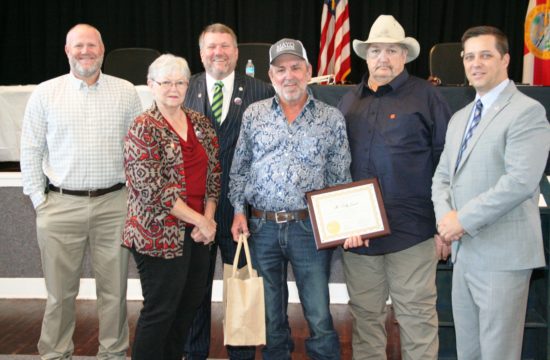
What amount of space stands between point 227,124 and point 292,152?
20.0 inches

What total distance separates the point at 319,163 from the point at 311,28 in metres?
5.54

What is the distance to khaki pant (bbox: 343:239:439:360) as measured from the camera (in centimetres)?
286

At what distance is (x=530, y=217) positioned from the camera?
2.40 m

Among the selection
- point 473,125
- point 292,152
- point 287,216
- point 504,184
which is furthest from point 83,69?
point 504,184

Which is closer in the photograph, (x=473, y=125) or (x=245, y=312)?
(x=473, y=125)

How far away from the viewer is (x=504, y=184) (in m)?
2.31

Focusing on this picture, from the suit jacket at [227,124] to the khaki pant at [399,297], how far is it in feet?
2.15

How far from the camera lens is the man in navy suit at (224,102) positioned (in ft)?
10.2

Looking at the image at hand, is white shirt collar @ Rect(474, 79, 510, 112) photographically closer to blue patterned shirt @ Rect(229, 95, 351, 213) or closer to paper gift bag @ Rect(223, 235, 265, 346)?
blue patterned shirt @ Rect(229, 95, 351, 213)

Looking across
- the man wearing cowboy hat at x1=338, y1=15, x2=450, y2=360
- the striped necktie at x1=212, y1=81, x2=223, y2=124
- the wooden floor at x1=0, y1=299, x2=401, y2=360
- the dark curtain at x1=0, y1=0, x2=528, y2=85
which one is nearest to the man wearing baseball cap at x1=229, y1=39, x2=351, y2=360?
the man wearing cowboy hat at x1=338, y1=15, x2=450, y2=360

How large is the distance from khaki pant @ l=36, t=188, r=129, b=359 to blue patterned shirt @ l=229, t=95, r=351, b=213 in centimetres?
81

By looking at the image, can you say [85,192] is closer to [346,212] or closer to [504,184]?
[346,212]

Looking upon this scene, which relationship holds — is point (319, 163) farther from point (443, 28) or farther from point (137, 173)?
point (443, 28)

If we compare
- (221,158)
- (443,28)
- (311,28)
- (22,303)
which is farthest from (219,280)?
(443,28)
